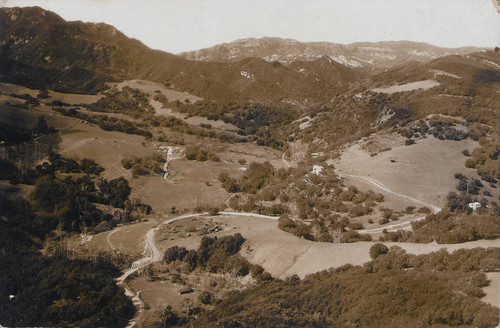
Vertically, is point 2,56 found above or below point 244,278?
above

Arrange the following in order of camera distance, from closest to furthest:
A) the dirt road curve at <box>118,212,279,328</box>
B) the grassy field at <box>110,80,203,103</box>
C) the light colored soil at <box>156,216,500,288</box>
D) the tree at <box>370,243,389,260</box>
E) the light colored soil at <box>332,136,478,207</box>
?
the dirt road curve at <box>118,212,279,328</box>
the tree at <box>370,243,389,260</box>
the light colored soil at <box>156,216,500,288</box>
the light colored soil at <box>332,136,478,207</box>
the grassy field at <box>110,80,203,103</box>

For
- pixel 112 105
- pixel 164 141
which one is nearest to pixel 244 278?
pixel 164 141

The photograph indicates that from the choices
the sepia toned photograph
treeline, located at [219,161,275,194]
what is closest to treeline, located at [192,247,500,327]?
the sepia toned photograph

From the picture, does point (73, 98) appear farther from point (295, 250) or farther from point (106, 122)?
point (295, 250)

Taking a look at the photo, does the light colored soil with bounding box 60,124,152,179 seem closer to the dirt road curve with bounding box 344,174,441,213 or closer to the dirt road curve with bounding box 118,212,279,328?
the dirt road curve with bounding box 118,212,279,328

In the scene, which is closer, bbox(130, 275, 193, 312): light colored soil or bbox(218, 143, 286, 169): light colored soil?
bbox(130, 275, 193, 312): light colored soil

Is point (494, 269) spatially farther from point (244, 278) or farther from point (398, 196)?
point (398, 196)
